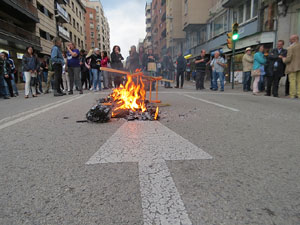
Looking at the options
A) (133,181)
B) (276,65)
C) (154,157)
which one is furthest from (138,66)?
(133,181)

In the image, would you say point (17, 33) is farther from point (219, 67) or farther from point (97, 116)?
point (97, 116)

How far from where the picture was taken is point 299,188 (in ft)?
5.19

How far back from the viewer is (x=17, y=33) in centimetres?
2470

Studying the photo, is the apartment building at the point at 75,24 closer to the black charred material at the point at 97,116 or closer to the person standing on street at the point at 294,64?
the person standing on street at the point at 294,64

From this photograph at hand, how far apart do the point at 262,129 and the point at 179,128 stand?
1206mm

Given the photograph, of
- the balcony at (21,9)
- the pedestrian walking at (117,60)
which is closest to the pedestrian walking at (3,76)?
the pedestrian walking at (117,60)

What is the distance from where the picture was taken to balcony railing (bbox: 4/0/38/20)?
905 inches

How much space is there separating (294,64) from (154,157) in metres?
7.61

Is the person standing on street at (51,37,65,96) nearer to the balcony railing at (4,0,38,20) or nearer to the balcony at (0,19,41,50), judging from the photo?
the balcony at (0,19,41,50)

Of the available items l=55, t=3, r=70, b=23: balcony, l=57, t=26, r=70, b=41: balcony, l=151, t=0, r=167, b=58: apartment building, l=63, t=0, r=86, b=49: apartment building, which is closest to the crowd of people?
l=57, t=26, r=70, b=41: balcony

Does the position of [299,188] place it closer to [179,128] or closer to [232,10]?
[179,128]

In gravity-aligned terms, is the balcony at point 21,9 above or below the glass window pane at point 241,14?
above

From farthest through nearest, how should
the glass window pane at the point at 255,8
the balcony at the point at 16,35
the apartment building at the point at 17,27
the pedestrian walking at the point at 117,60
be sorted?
1. the apartment building at the point at 17,27
2. the balcony at the point at 16,35
3. the glass window pane at the point at 255,8
4. the pedestrian walking at the point at 117,60

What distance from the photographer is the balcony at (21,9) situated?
23.0 meters
